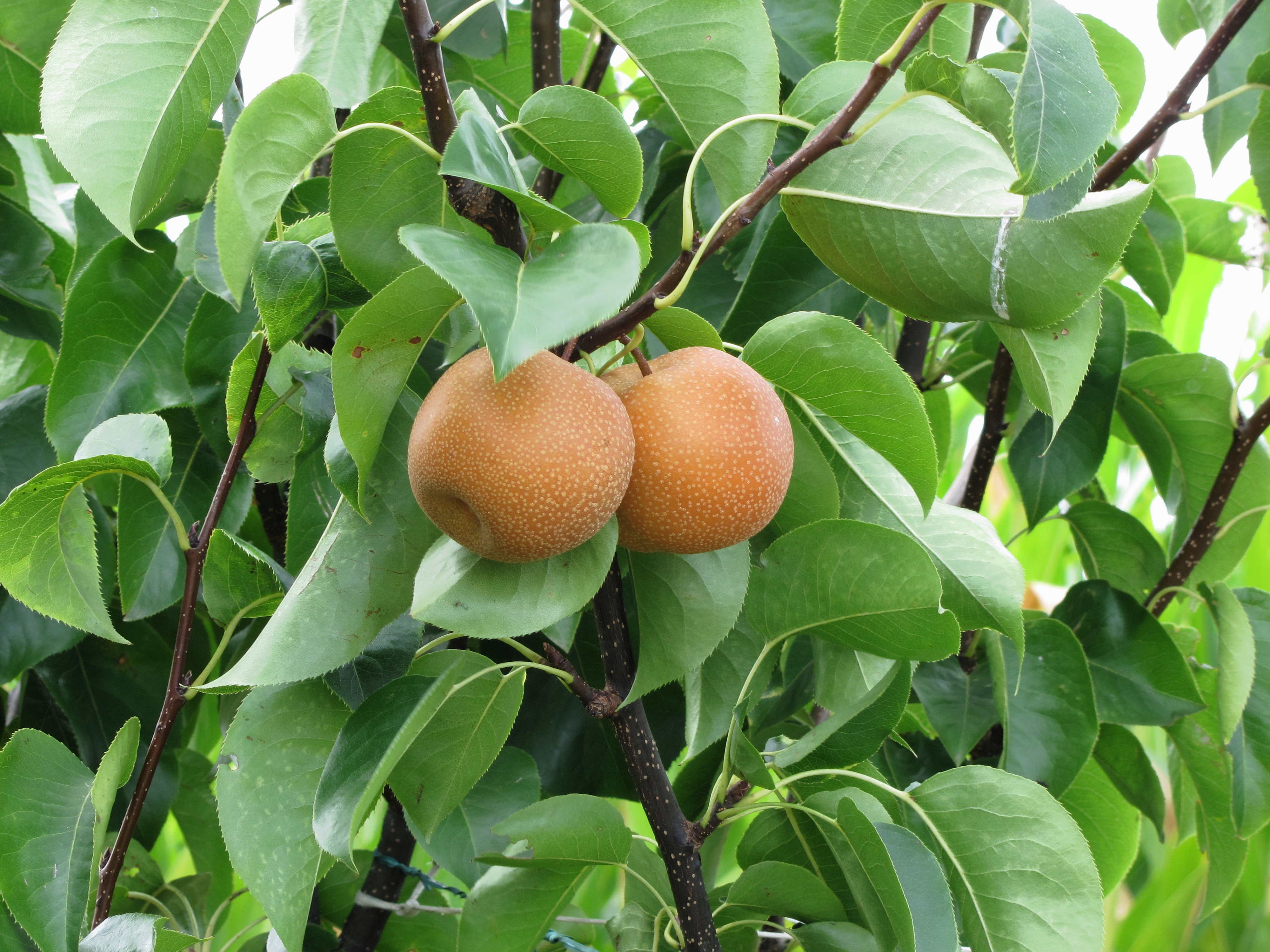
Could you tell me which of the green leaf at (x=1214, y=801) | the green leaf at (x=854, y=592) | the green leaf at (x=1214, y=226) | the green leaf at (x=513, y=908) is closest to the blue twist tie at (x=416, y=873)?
the green leaf at (x=513, y=908)

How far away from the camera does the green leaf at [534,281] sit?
0.29 metres

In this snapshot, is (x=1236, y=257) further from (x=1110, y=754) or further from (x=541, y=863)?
(x=541, y=863)

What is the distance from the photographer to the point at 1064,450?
766 millimetres

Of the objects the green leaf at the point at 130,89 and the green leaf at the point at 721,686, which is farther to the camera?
the green leaf at the point at 721,686

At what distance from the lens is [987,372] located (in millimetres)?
902

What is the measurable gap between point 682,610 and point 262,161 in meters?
0.26

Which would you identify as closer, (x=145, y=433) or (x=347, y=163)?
(x=347, y=163)

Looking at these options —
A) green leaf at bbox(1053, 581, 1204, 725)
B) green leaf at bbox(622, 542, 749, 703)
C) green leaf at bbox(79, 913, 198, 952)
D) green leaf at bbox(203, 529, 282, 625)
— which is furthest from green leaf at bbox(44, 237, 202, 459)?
green leaf at bbox(1053, 581, 1204, 725)

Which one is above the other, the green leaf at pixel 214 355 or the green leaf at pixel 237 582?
the green leaf at pixel 214 355

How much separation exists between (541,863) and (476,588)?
0.20 m

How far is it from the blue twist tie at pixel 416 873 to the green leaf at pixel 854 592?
0.32m

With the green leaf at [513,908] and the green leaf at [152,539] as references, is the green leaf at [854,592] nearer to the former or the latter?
the green leaf at [513,908]

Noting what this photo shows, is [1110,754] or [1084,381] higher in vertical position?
[1084,381]

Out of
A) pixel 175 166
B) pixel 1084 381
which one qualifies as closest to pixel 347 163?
pixel 175 166
